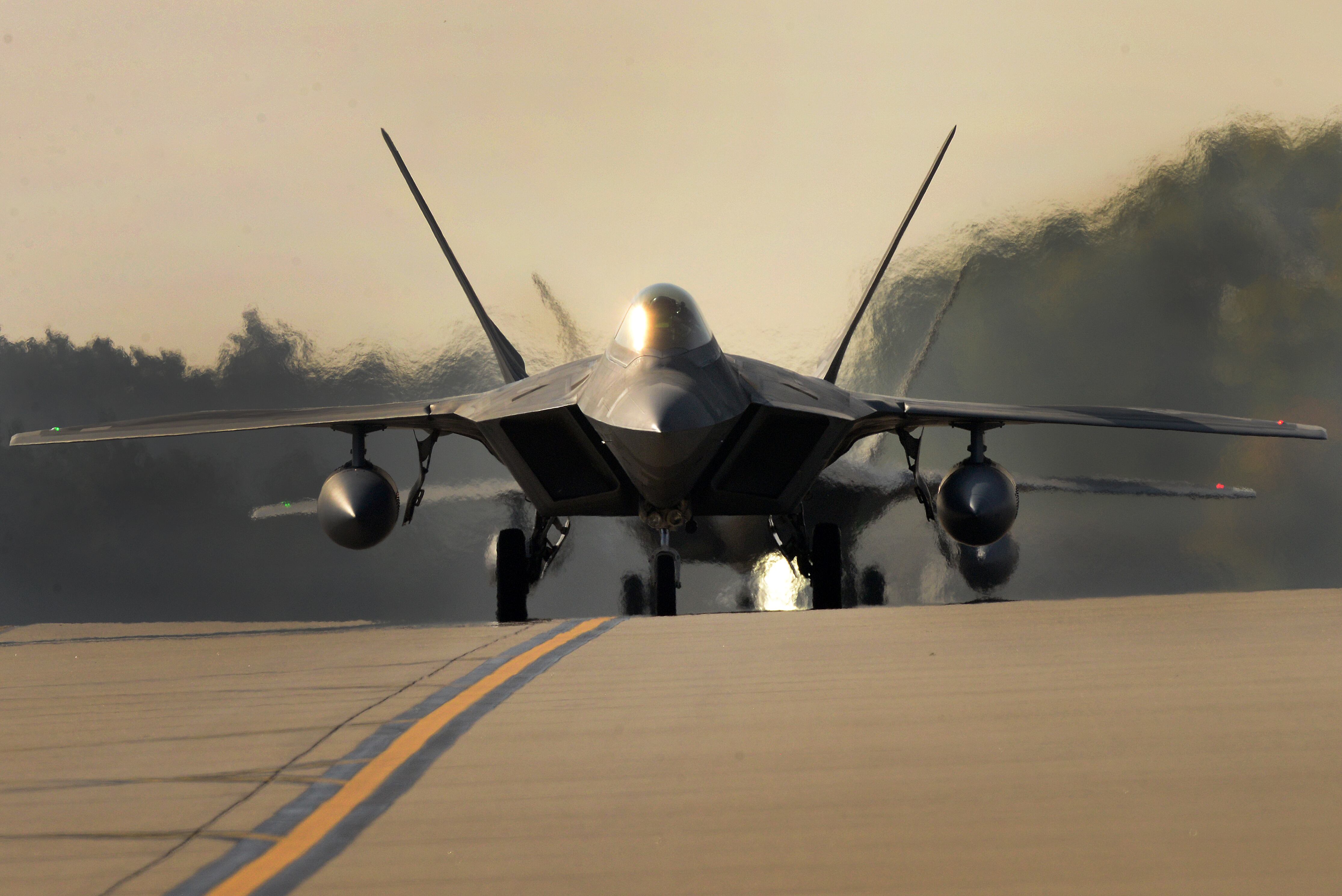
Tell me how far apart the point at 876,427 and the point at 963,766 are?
10.6 metres

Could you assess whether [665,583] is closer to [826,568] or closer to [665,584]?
[665,584]

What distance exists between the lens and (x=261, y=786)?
432cm

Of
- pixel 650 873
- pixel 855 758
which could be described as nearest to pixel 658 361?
pixel 855 758

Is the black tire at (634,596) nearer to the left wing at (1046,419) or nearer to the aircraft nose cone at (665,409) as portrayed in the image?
the left wing at (1046,419)

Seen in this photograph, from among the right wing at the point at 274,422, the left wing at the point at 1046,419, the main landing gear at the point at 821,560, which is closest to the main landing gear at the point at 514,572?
the right wing at the point at 274,422

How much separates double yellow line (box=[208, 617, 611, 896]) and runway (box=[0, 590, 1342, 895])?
0.05ft

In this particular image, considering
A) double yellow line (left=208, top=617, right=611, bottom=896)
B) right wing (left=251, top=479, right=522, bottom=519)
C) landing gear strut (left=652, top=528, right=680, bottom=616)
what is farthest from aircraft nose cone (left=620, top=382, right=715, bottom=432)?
right wing (left=251, top=479, right=522, bottom=519)

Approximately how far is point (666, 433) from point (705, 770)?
6.44 meters

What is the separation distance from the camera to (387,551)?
22.9m

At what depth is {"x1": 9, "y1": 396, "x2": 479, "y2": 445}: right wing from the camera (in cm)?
1380

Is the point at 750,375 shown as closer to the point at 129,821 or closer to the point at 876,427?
the point at 876,427

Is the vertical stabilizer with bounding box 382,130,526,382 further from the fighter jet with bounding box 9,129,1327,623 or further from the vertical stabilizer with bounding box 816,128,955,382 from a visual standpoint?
the vertical stabilizer with bounding box 816,128,955,382

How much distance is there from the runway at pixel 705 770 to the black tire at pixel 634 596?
11.8 m

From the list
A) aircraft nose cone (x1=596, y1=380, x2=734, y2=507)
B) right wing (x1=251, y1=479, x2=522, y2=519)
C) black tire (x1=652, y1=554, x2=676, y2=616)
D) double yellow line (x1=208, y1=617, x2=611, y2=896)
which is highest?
right wing (x1=251, y1=479, x2=522, y2=519)
